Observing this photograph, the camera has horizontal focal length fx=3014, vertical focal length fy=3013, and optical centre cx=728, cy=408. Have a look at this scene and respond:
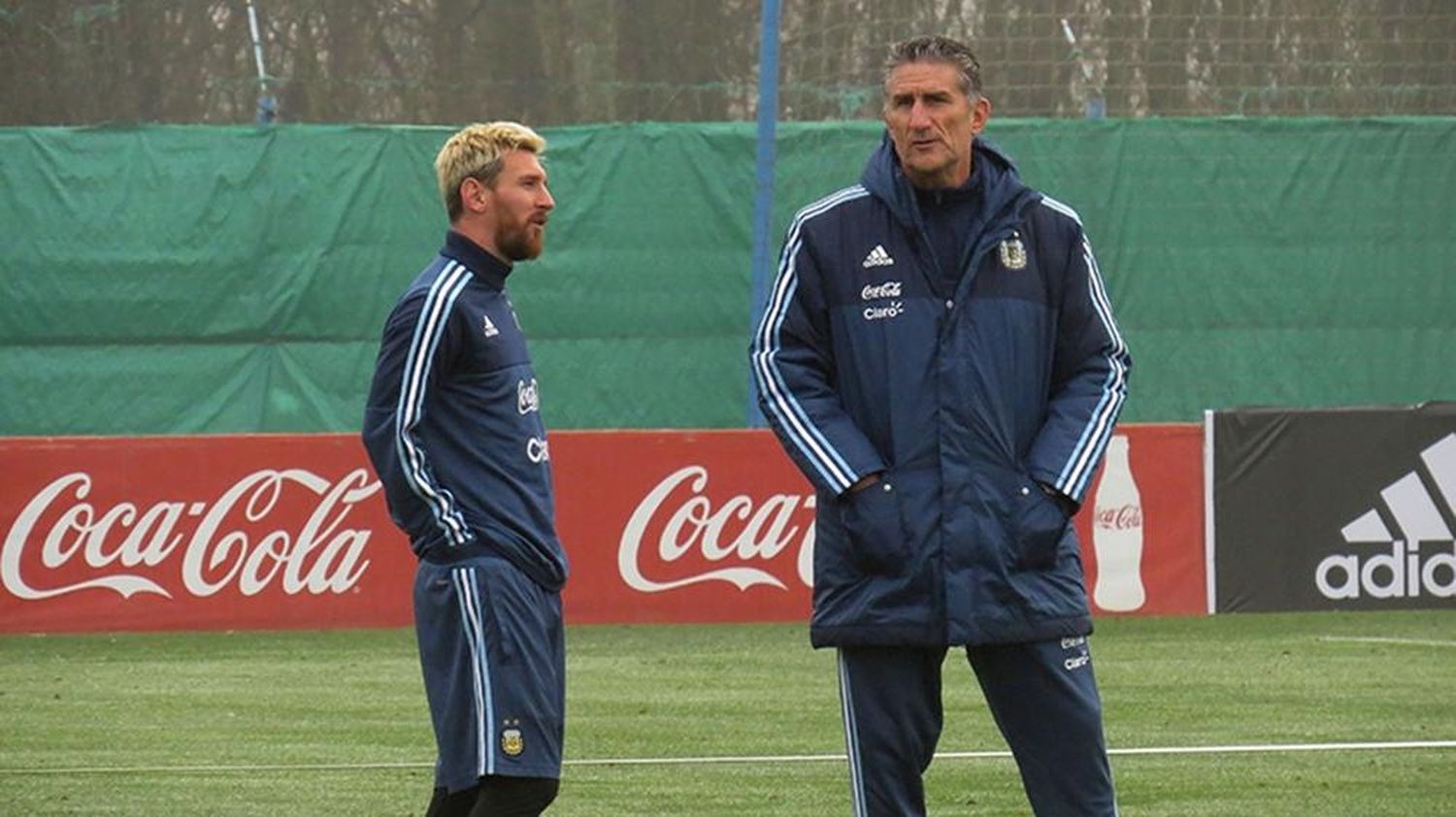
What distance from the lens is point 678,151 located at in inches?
832

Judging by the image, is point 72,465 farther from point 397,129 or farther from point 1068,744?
point 1068,744

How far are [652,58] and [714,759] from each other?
1104cm

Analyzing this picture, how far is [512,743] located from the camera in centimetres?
684

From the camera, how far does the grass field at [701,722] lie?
1041 cm

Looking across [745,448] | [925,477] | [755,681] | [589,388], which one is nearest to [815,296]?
[925,477]

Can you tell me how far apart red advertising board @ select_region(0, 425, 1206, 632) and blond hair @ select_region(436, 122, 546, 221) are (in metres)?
10.7

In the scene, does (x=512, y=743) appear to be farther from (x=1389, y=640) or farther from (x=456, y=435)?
(x=1389, y=640)

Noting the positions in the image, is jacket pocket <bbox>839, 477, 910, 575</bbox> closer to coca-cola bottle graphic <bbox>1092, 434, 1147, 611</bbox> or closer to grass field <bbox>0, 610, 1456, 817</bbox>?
grass field <bbox>0, 610, 1456, 817</bbox>

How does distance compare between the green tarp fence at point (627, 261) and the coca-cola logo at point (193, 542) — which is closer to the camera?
the coca-cola logo at point (193, 542)

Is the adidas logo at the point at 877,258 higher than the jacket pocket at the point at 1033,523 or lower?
higher

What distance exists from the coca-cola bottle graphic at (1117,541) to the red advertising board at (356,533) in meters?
0.01

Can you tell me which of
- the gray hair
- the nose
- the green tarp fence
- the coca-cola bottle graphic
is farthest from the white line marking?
the nose

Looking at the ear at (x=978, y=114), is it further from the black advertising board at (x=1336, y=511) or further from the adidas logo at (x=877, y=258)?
the black advertising board at (x=1336, y=511)

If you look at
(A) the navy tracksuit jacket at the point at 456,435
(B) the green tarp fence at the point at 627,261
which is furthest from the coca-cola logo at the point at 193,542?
(A) the navy tracksuit jacket at the point at 456,435
